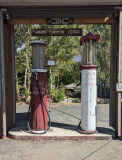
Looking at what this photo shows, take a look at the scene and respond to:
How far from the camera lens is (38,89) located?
516cm

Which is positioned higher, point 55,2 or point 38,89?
point 55,2

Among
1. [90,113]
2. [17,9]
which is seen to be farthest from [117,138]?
[17,9]

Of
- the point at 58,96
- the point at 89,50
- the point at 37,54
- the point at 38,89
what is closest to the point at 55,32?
the point at 37,54

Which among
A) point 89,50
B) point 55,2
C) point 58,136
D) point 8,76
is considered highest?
point 55,2

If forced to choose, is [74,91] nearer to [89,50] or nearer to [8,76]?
[8,76]

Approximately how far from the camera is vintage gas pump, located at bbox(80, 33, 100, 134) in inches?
200

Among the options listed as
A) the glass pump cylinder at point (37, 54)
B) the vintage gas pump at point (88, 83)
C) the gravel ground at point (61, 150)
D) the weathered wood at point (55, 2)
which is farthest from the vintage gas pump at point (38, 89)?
the vintage gas pump at point (88, 83)

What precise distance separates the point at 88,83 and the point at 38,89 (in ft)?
4.52

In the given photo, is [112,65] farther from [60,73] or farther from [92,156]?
[60,73]

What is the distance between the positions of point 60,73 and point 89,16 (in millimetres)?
7794

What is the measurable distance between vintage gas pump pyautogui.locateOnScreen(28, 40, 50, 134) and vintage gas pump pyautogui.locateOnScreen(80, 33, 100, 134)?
3.64ft

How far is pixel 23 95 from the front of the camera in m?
11.7

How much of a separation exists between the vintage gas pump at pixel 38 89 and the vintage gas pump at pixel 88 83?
1110 mm

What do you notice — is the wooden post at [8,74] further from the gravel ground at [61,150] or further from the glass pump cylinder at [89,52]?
the glass pump cylinder at [89,52]
